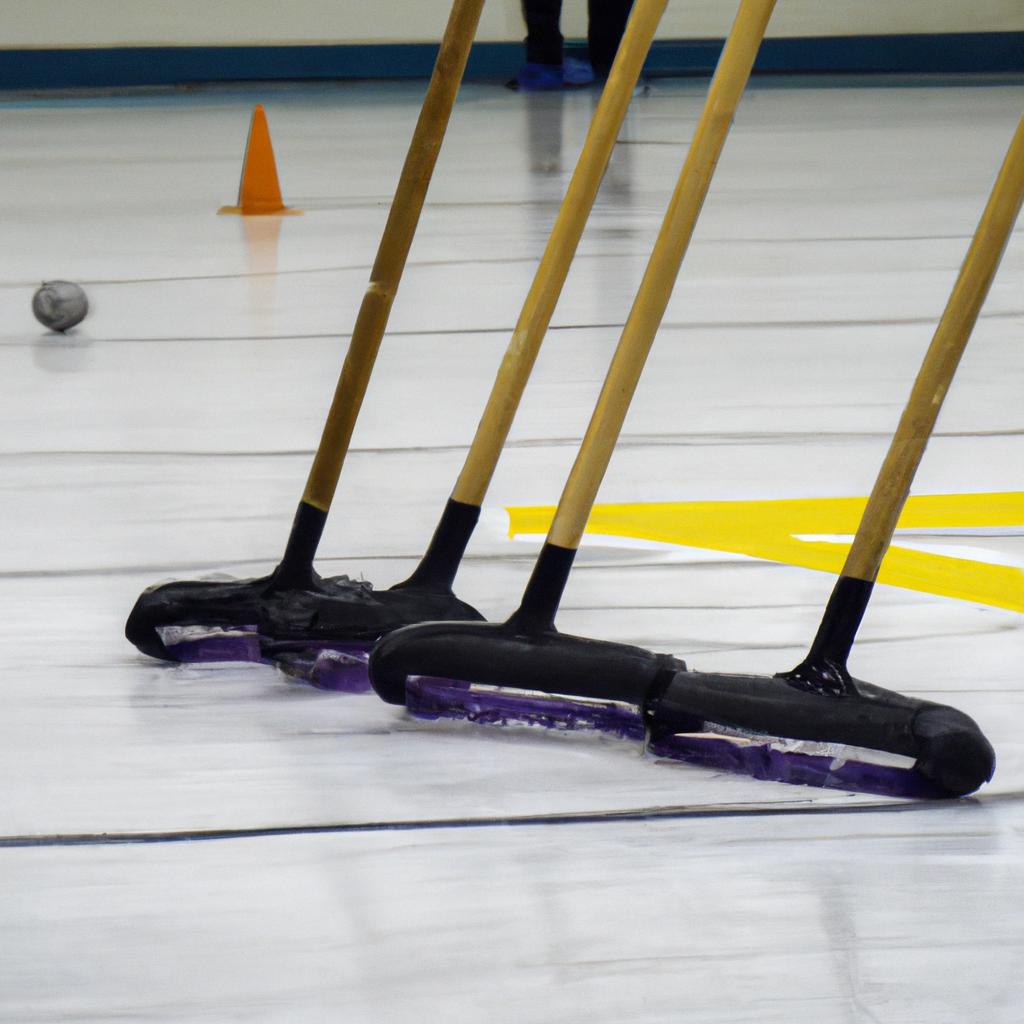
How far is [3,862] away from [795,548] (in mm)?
709

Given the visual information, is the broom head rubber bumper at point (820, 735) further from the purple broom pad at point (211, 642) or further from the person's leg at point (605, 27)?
the person's leg at point (605, 27)

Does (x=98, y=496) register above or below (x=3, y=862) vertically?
above

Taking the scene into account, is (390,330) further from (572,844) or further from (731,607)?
(572,844)

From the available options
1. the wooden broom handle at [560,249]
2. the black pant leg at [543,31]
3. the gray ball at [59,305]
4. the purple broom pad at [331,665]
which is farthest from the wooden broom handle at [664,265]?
the black pant leg at [543,31]

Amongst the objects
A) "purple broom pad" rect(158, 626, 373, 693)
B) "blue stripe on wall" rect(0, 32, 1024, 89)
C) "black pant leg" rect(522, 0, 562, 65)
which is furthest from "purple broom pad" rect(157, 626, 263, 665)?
"blue stripe on wall" rect(0, 32, 1024, 89)

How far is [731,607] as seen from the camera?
3.90 feet

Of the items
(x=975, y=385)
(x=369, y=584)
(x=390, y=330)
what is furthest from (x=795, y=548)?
(x=390, y=330)

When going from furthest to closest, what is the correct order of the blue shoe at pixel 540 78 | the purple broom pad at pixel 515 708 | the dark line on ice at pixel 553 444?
1. the blue shoe at pixel 540 78
2. the dark line on ice at pixel 553 444
3. the purple broom pad at pixel 515 708

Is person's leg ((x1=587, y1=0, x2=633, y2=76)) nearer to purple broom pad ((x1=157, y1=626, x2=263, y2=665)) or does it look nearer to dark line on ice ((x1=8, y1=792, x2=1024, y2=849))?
purple broom pad ((x1=157, y1=626, x2=263, y2=665))

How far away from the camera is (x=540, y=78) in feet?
22.2

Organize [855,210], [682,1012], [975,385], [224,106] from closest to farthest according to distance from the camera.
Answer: [682,1012], [975,385], [855,210], [224,106]

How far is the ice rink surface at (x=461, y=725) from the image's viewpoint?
73cm

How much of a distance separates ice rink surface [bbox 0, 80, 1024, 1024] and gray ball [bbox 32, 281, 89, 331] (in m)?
0.05

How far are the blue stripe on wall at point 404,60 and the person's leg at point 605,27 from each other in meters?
0.77
